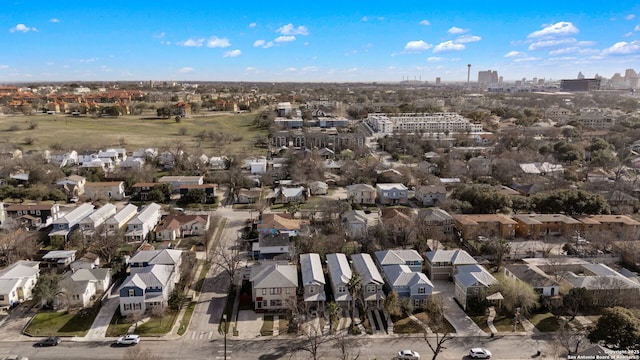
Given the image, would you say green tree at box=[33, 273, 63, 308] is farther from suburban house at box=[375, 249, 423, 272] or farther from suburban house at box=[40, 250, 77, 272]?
suburban house at box=[375, 249, 423, 272]

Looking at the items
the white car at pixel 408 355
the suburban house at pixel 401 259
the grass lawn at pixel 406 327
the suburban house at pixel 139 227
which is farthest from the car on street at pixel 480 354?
the suburban house at pixel 139 227

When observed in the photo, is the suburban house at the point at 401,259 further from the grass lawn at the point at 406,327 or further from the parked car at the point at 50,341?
the parked car at the point at 50,341

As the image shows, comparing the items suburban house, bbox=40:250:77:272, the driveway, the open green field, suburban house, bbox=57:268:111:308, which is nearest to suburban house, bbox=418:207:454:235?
the driveway

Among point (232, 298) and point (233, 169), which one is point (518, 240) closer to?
point (232, 298)

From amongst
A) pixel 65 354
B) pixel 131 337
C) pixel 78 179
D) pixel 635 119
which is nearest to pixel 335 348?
pixel 131 337

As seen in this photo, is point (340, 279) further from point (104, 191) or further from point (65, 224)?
point (104, 191)

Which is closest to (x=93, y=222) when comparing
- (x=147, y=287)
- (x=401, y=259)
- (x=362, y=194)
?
(x=147, y=287)
